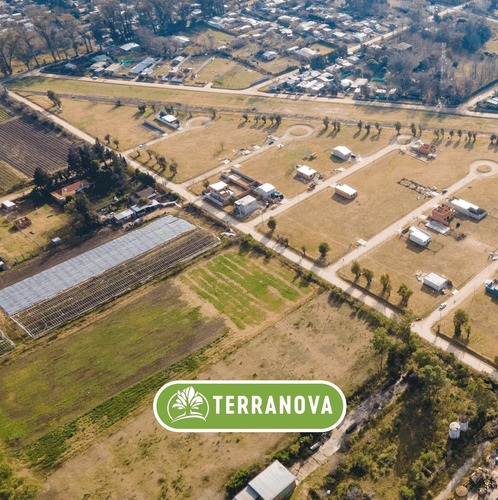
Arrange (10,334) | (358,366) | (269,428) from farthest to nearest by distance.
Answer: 1. (10,334)
2. (358,366)
3. (269,428)

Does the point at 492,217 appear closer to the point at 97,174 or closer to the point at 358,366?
the point at 358,366

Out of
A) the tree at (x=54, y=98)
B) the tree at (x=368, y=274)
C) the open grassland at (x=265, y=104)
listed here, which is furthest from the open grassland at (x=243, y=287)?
the tree at (x=54, y=98)

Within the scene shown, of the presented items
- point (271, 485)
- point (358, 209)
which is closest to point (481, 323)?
point (358, 209)

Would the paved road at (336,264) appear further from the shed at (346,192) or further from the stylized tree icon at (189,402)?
the stylized tree icon at (189,402)

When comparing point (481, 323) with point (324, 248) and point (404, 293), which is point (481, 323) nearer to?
point (404, 293)

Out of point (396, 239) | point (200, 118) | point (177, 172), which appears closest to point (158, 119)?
point (200, 118)

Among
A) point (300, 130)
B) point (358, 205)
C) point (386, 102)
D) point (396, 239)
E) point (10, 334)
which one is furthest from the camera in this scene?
point (386, 102)

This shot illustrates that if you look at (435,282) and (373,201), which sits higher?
(435,282)
